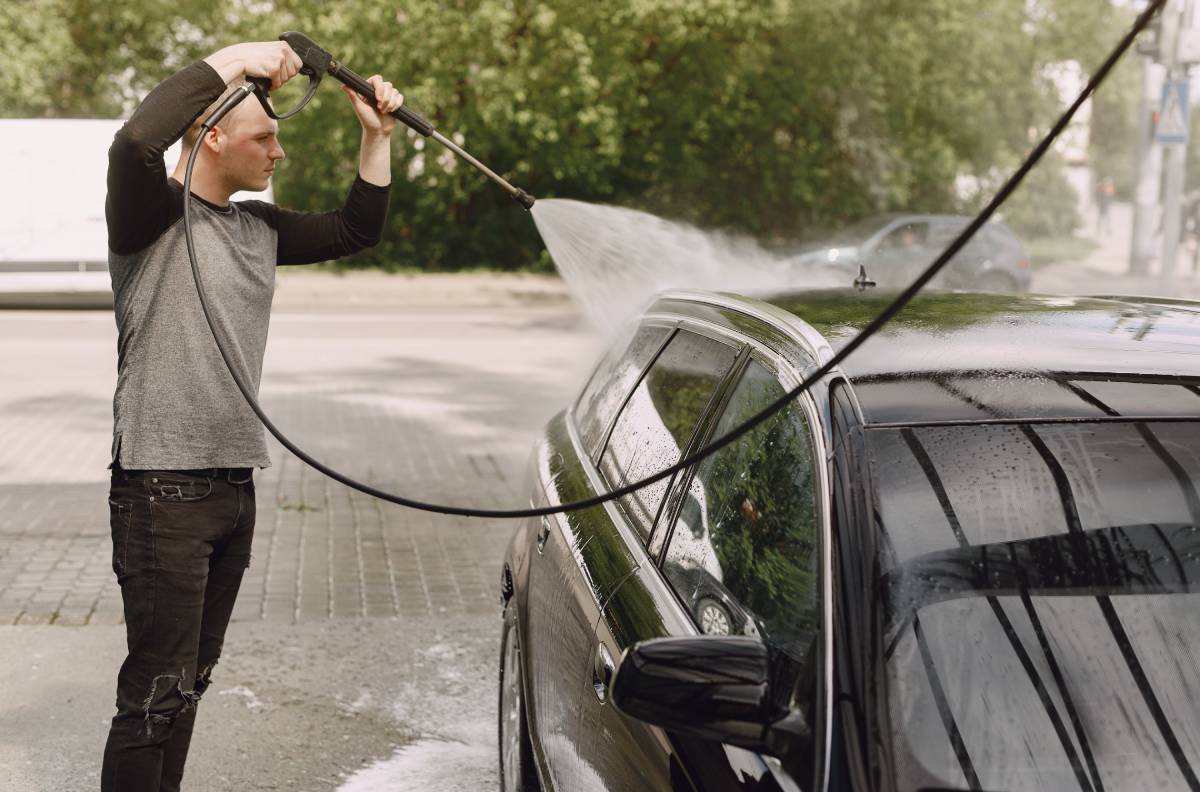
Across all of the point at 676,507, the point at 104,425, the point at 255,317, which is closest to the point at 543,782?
the point at 676,507

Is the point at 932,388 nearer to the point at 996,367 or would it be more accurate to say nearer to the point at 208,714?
the point at 996,367

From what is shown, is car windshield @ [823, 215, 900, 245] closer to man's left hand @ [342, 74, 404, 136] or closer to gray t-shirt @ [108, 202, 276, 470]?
man's left hand @ [342, 74, 404, 136]

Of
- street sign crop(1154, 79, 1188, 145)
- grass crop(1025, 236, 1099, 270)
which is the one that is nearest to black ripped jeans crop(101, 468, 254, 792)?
street sign crop(1154, 79, 1188, 145)

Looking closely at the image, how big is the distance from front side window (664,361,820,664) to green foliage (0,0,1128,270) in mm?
22431

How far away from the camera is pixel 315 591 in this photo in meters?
6.32

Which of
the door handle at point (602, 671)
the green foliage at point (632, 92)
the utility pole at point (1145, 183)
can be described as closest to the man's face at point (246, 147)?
the door handle at point (602, 671)

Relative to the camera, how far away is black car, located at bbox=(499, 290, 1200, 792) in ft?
6.72

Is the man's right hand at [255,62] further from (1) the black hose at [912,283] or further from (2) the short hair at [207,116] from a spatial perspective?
(1) the black hose at [912,283]

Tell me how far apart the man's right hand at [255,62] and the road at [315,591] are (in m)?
1.74

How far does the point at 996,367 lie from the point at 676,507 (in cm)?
69

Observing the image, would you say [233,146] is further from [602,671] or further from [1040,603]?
[1040,603]

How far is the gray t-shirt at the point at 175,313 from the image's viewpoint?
118 inches

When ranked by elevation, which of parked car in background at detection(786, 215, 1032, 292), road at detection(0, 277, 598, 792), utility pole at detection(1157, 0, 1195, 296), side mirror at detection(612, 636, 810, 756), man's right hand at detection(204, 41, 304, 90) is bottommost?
road at detection(0, 277, 598, 792)

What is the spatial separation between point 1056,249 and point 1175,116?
65.0ft
